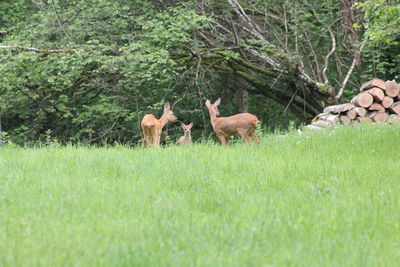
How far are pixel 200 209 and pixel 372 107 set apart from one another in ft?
35.6

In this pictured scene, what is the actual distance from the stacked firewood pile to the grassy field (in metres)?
5.88

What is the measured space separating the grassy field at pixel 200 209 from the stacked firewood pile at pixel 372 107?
5883 mm

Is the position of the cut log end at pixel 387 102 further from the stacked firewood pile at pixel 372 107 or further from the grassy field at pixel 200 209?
the grassy field at pixel 200 209

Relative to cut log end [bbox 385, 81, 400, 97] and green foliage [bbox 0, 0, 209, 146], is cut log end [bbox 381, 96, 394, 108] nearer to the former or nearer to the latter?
cut log end [bbox 385, 81, 400, 97]

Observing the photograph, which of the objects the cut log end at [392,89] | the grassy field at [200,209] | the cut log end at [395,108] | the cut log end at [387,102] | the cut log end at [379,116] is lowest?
the grassy field at [200,209]

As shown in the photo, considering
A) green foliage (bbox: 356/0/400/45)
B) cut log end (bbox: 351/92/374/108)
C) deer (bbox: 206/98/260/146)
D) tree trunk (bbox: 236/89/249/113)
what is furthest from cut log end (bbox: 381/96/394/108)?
tree trunk (bbox: 236/89/249/113)

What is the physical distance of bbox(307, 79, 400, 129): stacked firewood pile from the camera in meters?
15.9

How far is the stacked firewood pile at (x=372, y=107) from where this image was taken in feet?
52.2

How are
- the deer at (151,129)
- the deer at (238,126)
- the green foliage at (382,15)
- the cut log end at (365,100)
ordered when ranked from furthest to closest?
1. the cut log end at (365,100)
2. the deer at (151,129)
3. the deer at (238,126)
4. the green foliage at (382,15)

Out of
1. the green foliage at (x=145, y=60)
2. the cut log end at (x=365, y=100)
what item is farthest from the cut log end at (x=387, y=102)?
the green foliage at (x=145, y=60)

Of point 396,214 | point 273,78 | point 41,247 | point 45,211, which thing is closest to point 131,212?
point 45,211

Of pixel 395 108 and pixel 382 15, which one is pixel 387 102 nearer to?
pixel 395 108

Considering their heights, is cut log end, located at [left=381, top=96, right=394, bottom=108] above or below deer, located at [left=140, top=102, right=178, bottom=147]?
above

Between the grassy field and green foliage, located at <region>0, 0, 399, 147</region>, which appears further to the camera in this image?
green foliage, located at <region>0, 0, 399, 147</region>
